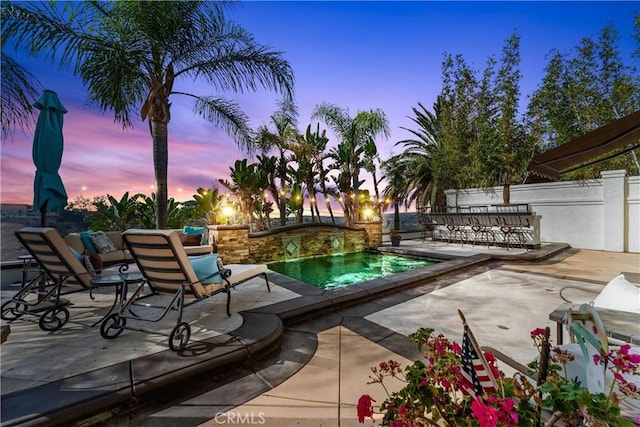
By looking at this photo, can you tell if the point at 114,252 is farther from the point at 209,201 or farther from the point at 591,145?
the point at 591,145

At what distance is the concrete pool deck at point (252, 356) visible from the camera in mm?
1808

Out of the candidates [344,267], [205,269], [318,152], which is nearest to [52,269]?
[205,269]

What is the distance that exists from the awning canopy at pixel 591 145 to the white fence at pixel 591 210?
747 cm

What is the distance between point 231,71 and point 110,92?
2649mm

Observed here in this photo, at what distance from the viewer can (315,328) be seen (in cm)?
327

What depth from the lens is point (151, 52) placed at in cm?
573

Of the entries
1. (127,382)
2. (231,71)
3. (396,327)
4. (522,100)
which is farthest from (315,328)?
(522,100)

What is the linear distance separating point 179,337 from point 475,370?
2483 mm

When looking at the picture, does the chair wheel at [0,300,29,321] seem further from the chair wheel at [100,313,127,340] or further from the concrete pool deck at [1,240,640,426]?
the chair wheel at [100,313,127,340]

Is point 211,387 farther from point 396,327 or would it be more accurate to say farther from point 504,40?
point 504,40

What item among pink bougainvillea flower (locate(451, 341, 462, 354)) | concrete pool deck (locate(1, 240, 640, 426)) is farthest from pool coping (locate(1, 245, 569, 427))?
pink bougainvillea flower (locate(451, 341, 462, 354))

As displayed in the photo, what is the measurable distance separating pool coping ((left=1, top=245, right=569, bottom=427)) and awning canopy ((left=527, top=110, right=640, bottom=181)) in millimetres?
4097

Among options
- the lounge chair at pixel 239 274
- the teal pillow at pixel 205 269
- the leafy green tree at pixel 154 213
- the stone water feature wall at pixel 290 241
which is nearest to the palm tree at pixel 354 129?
the stone water feature wall at pixel 290 241

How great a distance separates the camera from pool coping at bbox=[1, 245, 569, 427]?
1646mm
